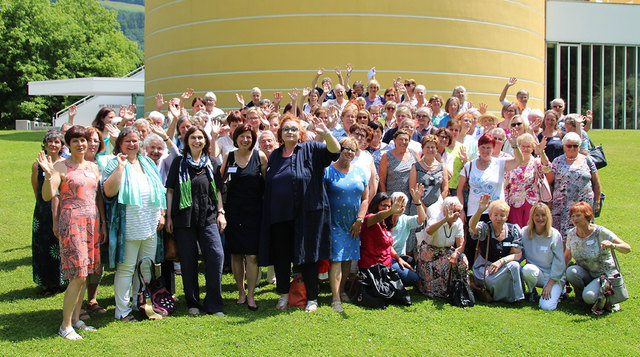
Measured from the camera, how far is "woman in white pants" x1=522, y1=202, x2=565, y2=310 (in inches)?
241

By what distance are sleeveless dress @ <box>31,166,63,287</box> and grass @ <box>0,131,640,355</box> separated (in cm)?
25

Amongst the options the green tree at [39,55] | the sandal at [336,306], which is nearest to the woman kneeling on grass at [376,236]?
the sandal at [336,306]

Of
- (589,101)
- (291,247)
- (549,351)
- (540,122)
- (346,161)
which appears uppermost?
(589,101)

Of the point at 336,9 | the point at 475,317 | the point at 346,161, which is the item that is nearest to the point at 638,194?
the point at 475,317

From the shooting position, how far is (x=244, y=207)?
19.4 feet

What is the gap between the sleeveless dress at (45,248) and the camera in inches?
241

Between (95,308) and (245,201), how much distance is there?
192 cm

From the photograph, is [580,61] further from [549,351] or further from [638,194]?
[549,351]

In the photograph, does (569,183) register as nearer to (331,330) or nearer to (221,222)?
(331,330)

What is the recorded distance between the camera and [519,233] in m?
6.35

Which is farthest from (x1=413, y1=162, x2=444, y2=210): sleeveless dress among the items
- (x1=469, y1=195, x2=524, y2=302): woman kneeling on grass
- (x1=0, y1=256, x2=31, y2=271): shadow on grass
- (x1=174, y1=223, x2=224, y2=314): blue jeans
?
(x1=0, y1=256, x2=31, y2=271): shadow on grass

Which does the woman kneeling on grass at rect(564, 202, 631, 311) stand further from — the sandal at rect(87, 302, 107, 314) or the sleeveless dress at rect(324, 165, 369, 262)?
the sandal at rect(87, 302, 107, 314)

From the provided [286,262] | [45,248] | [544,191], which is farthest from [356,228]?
[45,248]

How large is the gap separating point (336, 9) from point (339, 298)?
12.0m
